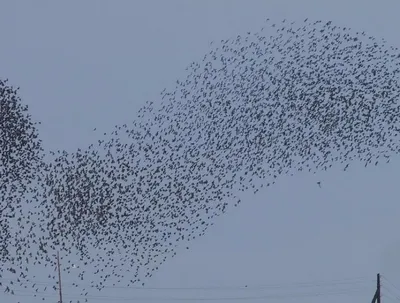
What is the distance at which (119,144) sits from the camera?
126 ft

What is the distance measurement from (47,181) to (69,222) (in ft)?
6.11

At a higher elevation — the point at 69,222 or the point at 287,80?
the point at 287,80

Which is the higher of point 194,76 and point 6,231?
point 194,76

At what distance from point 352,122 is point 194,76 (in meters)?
6.73

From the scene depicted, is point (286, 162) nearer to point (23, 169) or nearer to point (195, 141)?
point (195, 141)

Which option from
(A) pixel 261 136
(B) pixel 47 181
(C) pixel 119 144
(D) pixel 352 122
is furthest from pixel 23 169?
(D) pixel 352 122

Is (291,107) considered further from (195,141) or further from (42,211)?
(42,211)

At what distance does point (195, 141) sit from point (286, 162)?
12.3ft

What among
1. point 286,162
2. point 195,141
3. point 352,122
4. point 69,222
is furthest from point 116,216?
point 352,122

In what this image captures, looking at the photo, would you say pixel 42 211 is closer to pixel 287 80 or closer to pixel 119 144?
pixel 119 144

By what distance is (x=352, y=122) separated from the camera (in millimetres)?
39156

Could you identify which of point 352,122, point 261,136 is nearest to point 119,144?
point 261,136

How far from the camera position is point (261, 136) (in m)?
39.1

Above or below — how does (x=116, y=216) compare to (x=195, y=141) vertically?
below
